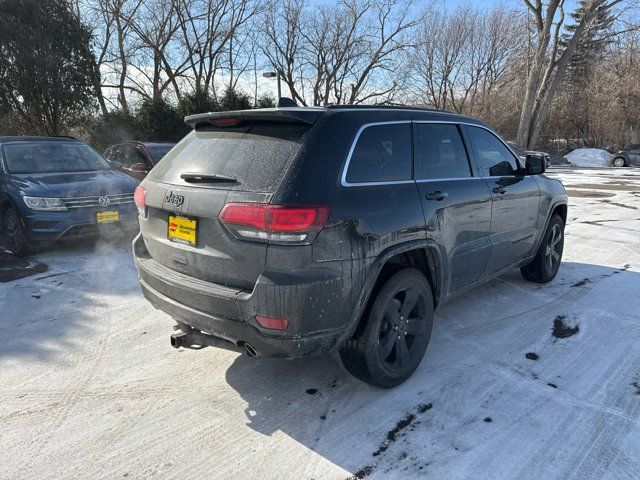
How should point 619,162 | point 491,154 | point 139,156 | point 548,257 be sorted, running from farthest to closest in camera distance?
point 619,162
point 139,156
point 548,257
point 491,154

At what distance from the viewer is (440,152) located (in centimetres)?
351

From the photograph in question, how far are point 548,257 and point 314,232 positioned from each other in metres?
3.67

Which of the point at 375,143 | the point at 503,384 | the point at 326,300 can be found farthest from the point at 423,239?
the point at 503,384

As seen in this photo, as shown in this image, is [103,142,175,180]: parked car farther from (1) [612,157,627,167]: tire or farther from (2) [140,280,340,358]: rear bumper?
(1) [612,157,627,167]: tire

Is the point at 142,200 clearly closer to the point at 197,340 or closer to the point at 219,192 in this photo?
the point at 219,192

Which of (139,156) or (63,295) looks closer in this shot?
(63,295)

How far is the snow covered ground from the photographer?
7.93 feet

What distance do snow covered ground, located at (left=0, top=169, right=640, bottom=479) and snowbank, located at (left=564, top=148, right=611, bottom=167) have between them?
1046 inches

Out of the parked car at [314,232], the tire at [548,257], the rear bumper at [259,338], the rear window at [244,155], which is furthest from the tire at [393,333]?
the tire at [548,257]

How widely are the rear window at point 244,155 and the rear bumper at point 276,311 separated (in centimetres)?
56

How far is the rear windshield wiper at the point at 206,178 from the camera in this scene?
2678mm

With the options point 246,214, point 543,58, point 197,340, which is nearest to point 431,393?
point 197,340

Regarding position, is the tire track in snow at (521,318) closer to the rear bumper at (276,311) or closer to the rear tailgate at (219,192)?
the rear bumper at (276,311)

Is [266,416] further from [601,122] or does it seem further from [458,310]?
[601,122]
